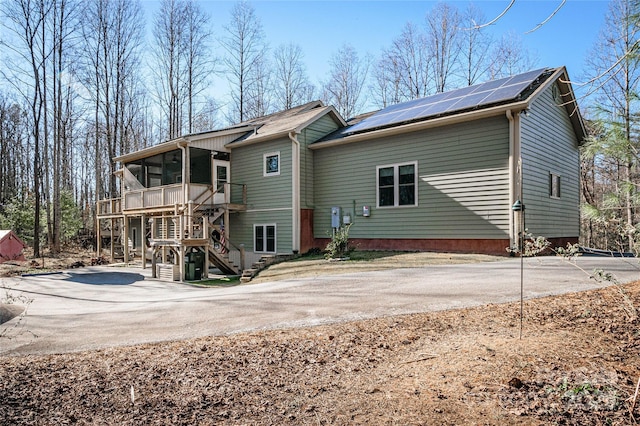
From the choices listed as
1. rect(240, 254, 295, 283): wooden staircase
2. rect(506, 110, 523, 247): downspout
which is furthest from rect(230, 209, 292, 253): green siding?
rect(506, 110, 523, 247): downspout

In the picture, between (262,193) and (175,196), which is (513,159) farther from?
(175,196)

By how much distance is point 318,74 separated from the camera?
31750mm

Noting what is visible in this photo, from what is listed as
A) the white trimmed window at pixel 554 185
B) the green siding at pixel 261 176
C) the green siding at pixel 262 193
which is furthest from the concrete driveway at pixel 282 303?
the green siding at pixel 261 176

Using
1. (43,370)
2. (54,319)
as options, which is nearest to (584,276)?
(43,370)

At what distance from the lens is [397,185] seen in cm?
1417

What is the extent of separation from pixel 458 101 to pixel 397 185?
341 centimetres

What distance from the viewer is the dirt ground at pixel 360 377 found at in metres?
2.79

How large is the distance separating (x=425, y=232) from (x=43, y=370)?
11375 millimetres

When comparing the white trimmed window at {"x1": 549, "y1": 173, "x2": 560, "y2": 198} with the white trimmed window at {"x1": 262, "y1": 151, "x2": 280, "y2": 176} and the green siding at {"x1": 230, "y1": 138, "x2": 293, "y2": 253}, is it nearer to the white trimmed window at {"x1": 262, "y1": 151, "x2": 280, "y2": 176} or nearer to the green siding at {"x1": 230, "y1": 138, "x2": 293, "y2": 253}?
the green siding at {"x1": 230, "y1": 138, "x2": 293, "y2": 253}

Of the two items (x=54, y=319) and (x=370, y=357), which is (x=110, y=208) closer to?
(x=54, y=319)

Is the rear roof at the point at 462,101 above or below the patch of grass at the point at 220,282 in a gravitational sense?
above

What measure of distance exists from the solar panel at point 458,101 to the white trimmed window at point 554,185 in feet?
11.2

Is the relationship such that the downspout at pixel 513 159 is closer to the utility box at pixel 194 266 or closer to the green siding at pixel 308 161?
the green siding at pixel 308 161

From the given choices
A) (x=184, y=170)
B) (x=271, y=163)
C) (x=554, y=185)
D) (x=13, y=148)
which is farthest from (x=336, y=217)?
(x=13, y=148)
